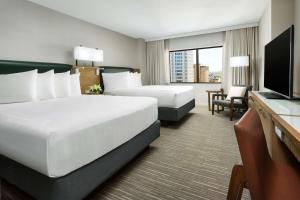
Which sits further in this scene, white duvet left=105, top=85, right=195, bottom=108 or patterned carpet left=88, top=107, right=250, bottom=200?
white duvet left=105, top=85, right=195, bottom=108

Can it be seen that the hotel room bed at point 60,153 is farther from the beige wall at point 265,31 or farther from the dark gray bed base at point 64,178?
the beige wall at point 265,31

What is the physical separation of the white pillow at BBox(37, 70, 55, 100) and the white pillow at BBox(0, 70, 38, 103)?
0.55 feet

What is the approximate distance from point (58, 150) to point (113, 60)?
14.8 ft

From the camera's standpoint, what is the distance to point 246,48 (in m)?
5.05

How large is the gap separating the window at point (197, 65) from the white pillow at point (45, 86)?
4399 mm

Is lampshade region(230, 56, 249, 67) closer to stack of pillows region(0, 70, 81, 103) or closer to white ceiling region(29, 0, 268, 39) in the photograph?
white ceiling region(29, 0, 268, 39)

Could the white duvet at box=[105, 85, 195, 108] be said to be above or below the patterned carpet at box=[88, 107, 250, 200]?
above

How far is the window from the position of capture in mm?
5859

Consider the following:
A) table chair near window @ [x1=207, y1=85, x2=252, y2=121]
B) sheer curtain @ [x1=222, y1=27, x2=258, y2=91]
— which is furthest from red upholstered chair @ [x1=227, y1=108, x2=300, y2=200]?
sheer curtain @ [x1=222, y1=27, x2=258, y2=91]

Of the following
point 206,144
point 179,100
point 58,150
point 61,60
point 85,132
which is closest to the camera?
point 58,150

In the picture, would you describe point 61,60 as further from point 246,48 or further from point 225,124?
point 246,48

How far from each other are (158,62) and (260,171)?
5.93 meters

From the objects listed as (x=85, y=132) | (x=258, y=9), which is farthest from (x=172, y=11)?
(x=85, y=132)

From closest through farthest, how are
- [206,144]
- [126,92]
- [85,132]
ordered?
[85,132] < [206,144] < [126,92]
